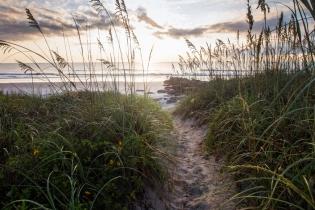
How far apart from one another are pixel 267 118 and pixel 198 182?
4.13ft

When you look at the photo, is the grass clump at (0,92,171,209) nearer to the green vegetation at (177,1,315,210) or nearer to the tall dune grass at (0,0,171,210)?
the tall dune grass at (0,0,171,210)

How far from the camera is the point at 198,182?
450 centimetres

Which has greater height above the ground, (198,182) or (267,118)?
(267,118)

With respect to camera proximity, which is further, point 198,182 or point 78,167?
point 198,182

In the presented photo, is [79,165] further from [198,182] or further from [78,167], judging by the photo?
[198,182]

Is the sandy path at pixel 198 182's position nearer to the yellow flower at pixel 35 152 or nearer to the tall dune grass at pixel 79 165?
the tall dune grass at pixel 79 165

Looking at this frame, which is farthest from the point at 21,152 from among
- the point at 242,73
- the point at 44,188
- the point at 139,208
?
the point at 242,73

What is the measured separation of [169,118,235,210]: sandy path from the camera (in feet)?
12.3

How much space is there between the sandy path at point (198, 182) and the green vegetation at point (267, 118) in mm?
197

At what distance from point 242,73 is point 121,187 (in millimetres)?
5106

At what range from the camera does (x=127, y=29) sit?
5.93 meters

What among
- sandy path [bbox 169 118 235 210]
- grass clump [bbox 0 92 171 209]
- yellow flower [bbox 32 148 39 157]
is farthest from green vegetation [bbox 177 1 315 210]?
yellow flower [bbox 32 148 39 157]

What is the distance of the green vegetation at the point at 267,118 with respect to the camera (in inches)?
106

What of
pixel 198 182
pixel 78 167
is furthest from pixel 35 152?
pixel 198 182
